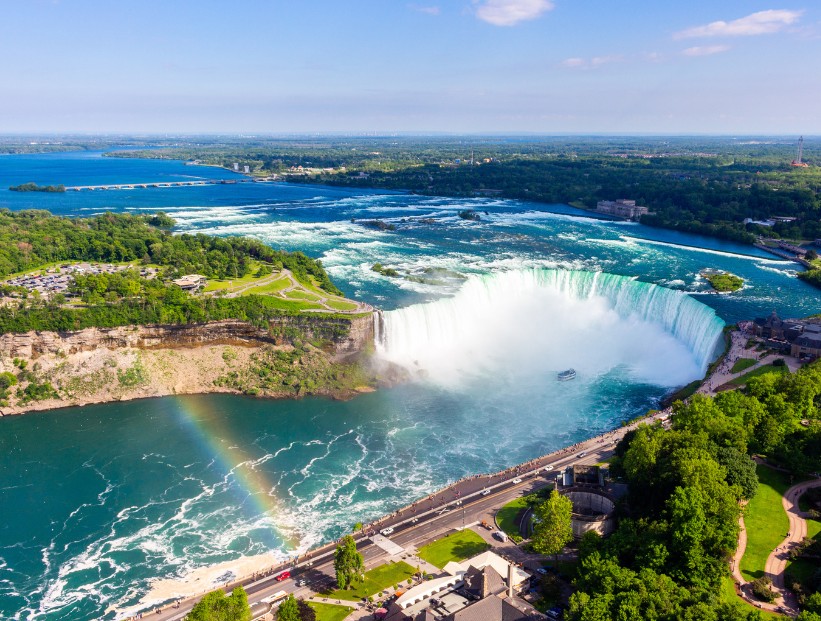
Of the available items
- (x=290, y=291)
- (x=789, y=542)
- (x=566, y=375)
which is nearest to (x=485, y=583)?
(x=789, y=542)

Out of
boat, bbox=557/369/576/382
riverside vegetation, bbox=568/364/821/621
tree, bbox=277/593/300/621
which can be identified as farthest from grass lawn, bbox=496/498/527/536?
boat, bbox=557/369/576/382

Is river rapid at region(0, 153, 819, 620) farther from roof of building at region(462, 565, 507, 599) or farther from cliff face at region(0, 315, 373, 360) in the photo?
roof of building at region(462, 565, 507, 599)

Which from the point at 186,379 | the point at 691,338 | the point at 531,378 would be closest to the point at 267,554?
the point at 186,379

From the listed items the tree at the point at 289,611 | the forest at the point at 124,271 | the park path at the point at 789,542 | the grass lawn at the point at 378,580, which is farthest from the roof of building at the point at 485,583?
the forest at the point at 124,271

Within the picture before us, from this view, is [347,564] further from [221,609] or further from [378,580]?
[221,609]

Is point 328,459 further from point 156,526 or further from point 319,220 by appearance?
point 319,220
